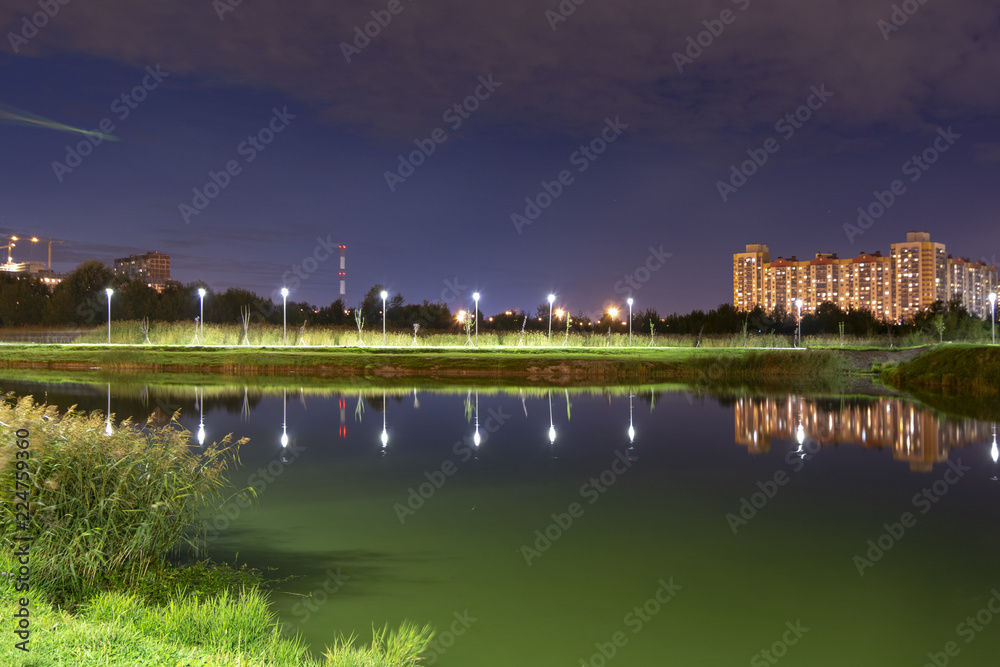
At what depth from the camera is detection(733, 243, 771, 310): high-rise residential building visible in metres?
124

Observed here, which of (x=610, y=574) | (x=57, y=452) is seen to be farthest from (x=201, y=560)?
(x=610, y=574)

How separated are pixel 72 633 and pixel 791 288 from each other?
4949 inches

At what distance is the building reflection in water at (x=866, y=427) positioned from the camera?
39.7 feet

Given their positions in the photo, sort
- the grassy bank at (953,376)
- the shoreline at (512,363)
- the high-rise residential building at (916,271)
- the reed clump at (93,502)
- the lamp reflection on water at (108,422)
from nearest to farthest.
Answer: the reed clump at (93,502)
the lamp reflection on water at (108,422)
the grassy bank at (953,376)
the shoreline at (512,363)
the high-rise residential building at (916,271)

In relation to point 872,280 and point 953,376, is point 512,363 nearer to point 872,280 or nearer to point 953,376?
point 953,376

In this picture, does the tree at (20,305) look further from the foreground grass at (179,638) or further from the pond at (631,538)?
the foreground grass at (179,638)

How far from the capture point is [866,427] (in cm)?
1442

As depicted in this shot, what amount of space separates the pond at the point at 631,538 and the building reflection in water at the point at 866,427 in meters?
0.12

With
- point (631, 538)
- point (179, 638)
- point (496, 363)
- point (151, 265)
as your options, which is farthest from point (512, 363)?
point (151, 265)

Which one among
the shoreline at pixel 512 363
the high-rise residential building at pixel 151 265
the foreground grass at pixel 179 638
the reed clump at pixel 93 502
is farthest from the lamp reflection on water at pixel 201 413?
the high-rise residential building at pixel 151 265

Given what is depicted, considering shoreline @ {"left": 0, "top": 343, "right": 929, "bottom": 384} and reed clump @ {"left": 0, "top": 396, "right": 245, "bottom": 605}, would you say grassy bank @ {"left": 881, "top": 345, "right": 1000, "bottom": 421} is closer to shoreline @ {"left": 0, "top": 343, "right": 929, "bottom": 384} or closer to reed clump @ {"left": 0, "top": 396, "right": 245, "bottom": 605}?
shoreline @ {"left": 0, "top": 343, "right": 929, "bottom": 384}

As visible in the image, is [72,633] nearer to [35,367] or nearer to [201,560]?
[201,560]

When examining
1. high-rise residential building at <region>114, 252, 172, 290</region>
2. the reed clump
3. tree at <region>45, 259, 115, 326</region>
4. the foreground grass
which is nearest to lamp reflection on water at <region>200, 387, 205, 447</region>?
the reed clump

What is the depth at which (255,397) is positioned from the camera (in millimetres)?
19078
